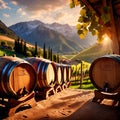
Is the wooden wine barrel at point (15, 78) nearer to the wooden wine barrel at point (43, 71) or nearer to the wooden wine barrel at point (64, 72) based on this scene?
the wooden wine barrel at point (43, 71)

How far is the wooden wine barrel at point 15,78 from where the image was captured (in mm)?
5141

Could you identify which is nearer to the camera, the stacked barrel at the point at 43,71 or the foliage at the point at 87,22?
the foliage at the point at 87,22

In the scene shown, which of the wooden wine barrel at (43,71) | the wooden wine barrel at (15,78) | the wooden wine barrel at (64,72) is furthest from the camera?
the wooden wine barrel at (64,72)

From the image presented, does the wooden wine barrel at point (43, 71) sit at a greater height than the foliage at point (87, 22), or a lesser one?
lesser

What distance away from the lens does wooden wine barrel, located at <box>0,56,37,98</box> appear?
5.14 meters

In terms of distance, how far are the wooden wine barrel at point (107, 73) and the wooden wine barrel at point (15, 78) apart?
74.0 inches

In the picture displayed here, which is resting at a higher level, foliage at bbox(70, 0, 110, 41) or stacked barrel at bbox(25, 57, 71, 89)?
foliage at bbox(70, 0, 110, 41)

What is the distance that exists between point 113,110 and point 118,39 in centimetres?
195

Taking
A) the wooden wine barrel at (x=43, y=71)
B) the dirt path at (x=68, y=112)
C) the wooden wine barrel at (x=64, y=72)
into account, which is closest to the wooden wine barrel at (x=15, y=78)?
the dirt path at (x=68, y=112)

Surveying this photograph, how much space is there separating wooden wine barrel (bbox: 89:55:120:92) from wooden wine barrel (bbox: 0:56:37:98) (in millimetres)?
1879

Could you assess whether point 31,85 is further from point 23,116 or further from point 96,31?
point 96,31

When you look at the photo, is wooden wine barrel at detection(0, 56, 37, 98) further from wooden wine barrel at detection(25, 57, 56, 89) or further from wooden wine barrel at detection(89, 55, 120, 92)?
wooden wine barrel at detection(89, 55, 120, 92)

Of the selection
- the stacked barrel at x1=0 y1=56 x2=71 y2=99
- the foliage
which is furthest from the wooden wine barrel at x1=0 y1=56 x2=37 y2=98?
the foliage

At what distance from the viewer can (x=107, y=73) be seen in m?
6.32
